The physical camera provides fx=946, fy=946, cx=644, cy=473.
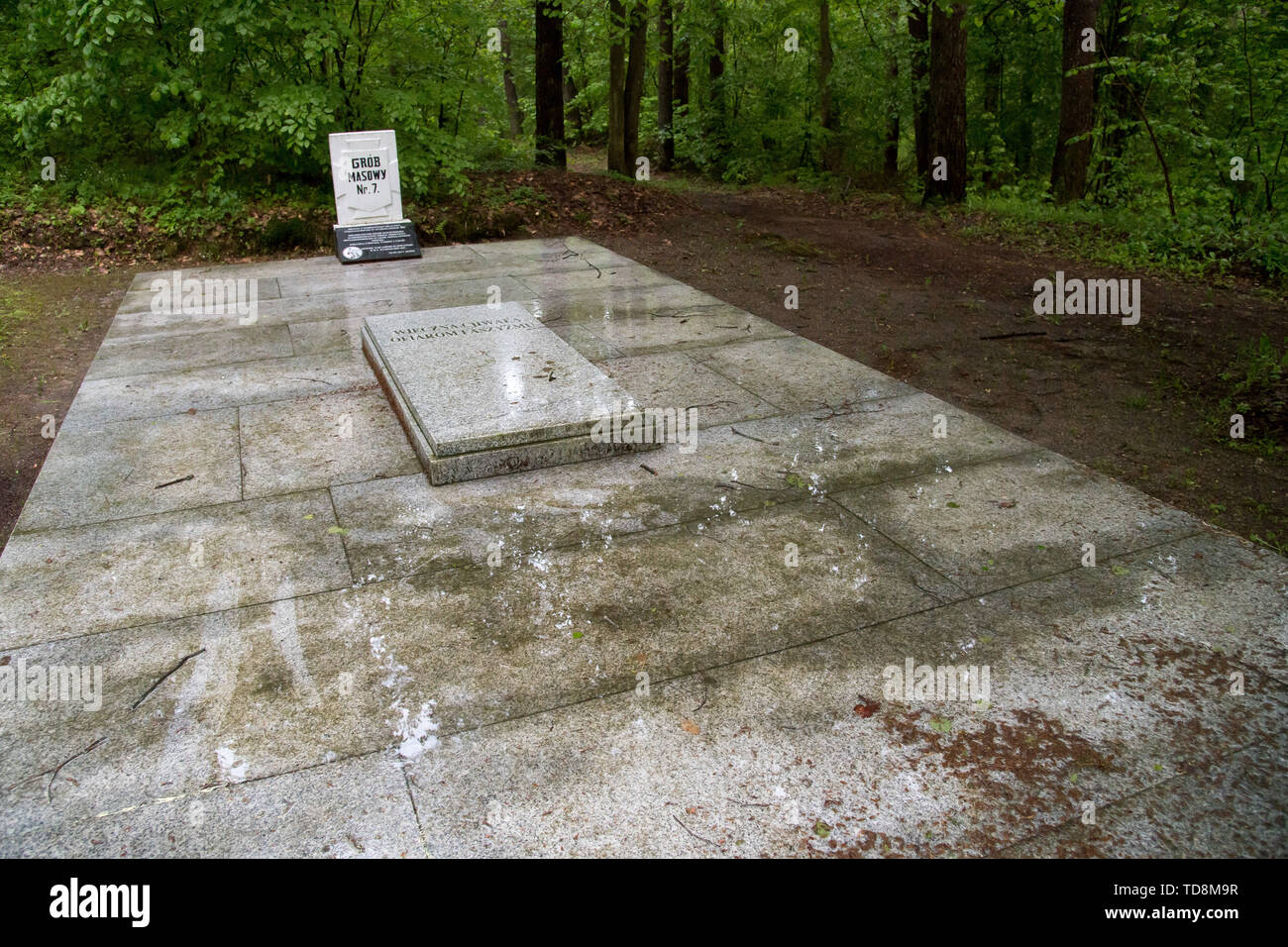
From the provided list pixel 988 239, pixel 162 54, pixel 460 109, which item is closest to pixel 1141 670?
pixel 988 239

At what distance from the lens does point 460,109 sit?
14.8 m

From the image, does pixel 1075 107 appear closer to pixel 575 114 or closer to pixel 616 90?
pixel 616 90

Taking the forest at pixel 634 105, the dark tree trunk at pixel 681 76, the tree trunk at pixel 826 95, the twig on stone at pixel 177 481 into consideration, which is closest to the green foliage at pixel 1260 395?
the forest at pixel 634 105

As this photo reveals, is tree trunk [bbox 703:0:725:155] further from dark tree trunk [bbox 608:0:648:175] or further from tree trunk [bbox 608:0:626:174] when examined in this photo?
tree trunk [bbox 608:0:626:174]

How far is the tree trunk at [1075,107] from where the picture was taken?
13000mm

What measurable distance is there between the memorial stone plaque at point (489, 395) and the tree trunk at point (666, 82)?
50.8 feet

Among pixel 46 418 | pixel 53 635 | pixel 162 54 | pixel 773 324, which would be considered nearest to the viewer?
pixel 53 635

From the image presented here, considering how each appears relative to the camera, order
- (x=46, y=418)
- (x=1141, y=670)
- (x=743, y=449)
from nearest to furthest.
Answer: (x=1141, y=670), (x=743, y=449), (x=46, y=418)

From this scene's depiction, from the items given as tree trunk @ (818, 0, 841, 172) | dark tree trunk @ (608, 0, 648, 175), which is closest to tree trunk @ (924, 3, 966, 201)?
tree trunk @ (818, 0, 841, 172)

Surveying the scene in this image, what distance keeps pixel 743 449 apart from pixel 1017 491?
161cm

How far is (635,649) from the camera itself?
3.89 meters

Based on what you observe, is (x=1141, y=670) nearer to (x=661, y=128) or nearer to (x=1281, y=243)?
(x=1281, y=243)

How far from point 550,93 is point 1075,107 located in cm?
821

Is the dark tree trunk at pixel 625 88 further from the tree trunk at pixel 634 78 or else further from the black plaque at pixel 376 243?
the black plaque at pixel 376 243
